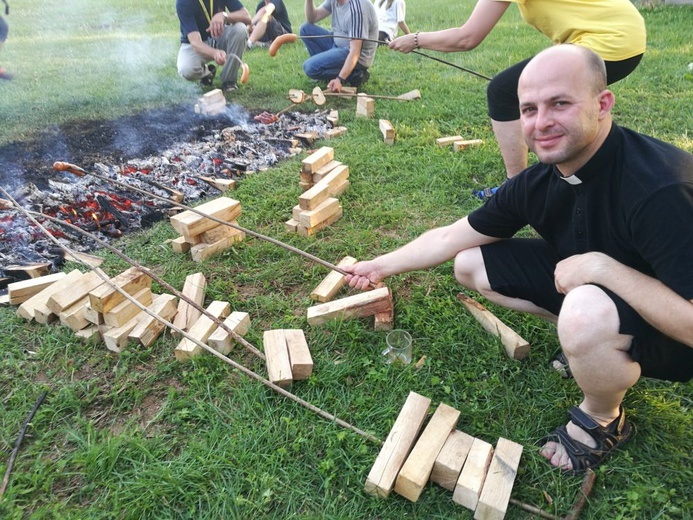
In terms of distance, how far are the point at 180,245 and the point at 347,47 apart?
4.72 metres

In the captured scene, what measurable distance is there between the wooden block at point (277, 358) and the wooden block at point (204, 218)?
1.20 m

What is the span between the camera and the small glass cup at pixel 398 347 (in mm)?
2797

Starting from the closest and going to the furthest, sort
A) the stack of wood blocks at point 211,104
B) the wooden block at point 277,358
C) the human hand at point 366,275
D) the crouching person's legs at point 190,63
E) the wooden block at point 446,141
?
the wooden block at point 277,358, the human hand at point 366,275, the wooden block at point 446,141, the stack of wood blocks at point 211,104, the crouching person's legs at point 190,63

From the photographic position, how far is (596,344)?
6.41 ft

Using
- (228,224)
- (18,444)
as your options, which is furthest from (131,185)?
(18,444)

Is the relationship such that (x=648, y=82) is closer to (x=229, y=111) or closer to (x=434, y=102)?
(x=434, y=102)

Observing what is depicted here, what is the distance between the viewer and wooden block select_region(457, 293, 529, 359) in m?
2.77

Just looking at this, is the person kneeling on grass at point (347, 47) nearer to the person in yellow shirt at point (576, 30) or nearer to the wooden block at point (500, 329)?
the person in yellow shirt at point (576, 30)

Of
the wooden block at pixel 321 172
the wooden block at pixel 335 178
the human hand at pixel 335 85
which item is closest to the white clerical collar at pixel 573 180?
the wooden block at pixel 335 178

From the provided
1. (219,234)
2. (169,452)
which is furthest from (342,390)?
(219,234)

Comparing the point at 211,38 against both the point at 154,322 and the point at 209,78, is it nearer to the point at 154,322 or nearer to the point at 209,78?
the point at 209,78

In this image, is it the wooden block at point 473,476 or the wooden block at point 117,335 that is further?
the wooden block at point 117,335

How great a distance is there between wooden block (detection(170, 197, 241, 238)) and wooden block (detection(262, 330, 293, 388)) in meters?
1.20

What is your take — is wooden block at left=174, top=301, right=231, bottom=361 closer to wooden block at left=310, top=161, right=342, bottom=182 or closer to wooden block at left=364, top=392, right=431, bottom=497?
wooden block at left=364, top=392, right=431, bottom=497
